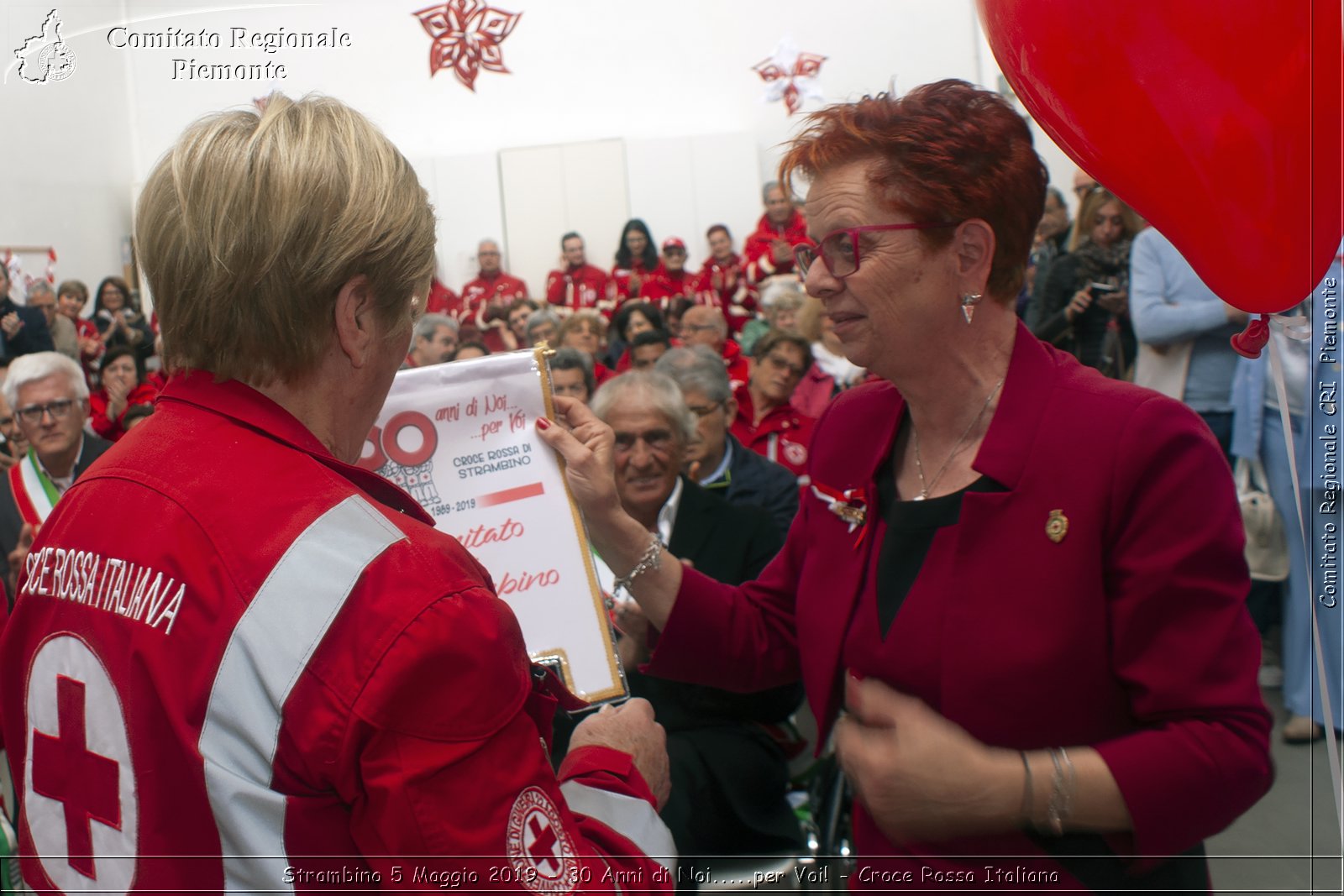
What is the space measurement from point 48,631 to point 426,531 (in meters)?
0.37

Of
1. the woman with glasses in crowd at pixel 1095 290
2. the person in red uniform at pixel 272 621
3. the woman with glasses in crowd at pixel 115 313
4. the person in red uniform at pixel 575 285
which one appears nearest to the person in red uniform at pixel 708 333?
the woman with glasses in crowd at pixel 1095 290

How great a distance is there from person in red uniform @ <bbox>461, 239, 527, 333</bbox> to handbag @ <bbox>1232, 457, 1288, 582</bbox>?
754 centimetres

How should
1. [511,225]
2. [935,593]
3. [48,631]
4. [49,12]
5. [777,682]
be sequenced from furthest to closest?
[511,225]
[49,12]
[777,682]
[935,593]
[48,631]

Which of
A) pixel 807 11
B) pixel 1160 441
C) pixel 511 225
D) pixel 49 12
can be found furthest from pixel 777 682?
pixel 511 225

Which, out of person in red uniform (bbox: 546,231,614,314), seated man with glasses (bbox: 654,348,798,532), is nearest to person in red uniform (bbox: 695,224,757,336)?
person in red uniform (bbox: 546,231,614,314)

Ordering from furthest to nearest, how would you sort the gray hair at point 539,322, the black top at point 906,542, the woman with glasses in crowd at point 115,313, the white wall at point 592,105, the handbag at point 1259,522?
the woman with glasses in crowd at point 115,313 → the gray hair at point 539,322 → the white wall at point 592,105 → the handbag at point 1259,522 → the black top at point 906,542

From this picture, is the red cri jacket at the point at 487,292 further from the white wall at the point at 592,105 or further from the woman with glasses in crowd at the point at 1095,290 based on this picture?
the woman with glasses in crowd at the point at 1095,290

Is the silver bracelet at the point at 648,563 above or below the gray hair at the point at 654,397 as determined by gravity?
below

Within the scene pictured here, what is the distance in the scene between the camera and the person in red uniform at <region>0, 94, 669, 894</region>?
89 centimetres

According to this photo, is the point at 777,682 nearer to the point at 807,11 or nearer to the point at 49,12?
the point at 49,12

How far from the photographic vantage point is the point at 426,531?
3.18 feet

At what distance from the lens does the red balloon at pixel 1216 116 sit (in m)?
1.13

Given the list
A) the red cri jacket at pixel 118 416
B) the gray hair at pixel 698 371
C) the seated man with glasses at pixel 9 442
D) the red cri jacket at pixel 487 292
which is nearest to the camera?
the gray hair at pixel 698 371

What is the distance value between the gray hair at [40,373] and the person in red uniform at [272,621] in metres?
3.06
